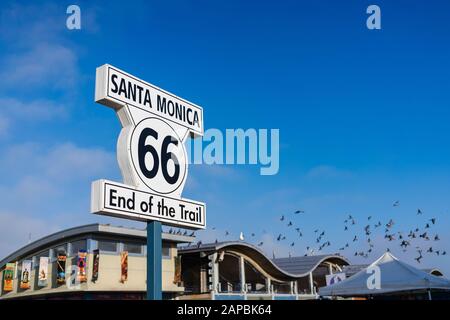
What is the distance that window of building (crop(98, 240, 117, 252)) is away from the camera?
26.7 m

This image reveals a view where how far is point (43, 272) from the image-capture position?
28188 mm

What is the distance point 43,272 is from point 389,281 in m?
20.6

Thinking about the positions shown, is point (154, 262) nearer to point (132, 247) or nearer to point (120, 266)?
point (120, 266)

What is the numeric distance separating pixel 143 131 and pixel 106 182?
1.47 m

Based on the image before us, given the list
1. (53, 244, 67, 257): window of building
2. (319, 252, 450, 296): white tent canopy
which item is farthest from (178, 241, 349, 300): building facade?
(319, 252, 450, 296): white tent canopy

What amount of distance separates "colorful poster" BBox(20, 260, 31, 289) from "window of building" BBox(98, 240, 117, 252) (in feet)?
21.6

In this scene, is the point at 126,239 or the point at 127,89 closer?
the point at 127,89

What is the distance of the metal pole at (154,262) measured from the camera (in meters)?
9.05

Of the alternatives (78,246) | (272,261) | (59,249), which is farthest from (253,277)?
(78,246)

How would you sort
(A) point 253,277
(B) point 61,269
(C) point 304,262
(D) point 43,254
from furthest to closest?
(C) point 304,262 → (A) point 253,277 → (D) point 43,254 → (B) point 61,269

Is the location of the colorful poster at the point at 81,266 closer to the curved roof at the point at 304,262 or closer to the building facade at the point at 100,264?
the building facade at the point at 100,264
